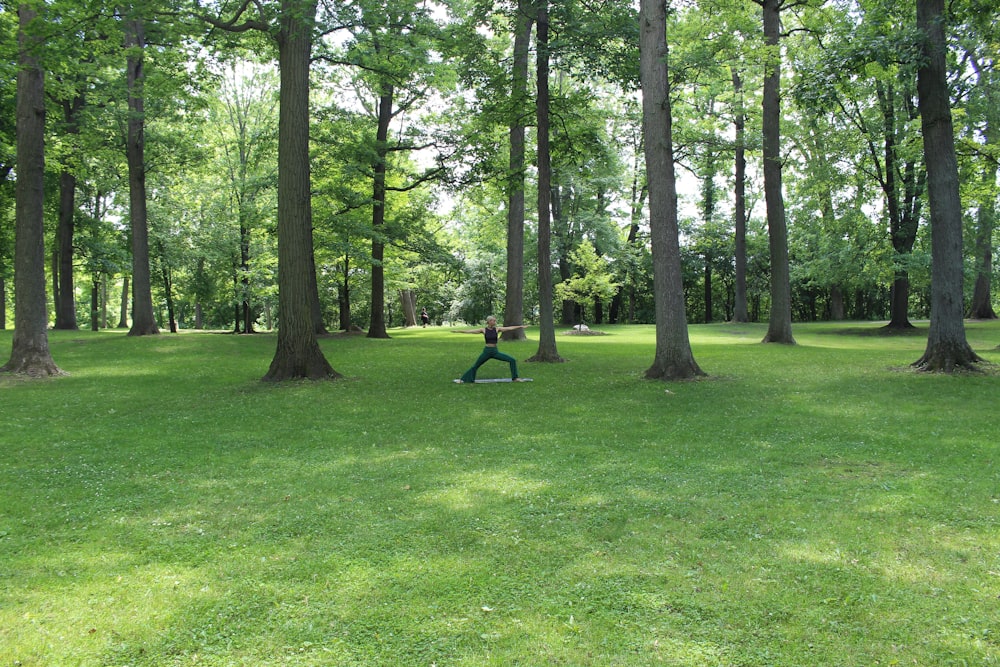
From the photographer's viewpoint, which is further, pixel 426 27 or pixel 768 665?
pixel 426 27

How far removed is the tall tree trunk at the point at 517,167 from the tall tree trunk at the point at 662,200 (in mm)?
3480

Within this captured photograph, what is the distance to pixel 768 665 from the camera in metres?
2.95

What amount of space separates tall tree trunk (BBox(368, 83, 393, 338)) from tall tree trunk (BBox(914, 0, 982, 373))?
1706 cm

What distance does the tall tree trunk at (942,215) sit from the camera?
12.1m

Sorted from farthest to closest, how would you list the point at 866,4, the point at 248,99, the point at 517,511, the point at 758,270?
the point at 758,270 < the point at 248,99 < the point at 866,4 < the point at 517,511

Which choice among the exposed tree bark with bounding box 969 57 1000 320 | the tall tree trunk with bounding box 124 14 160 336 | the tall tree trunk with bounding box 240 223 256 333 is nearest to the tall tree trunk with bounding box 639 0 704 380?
the exposed tree bark with bounding box 969 57 1000 320

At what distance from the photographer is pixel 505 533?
463 cm

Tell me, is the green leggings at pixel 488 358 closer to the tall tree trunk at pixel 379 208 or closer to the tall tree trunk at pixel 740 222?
the tall tree trunk at pixel 379 208

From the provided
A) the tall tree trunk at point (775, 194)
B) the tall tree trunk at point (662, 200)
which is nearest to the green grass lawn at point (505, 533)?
the tall tree trunk at point (662, 200)

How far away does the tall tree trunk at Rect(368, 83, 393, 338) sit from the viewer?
23781 mm

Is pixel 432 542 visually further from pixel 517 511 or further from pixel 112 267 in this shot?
pixel 112 267

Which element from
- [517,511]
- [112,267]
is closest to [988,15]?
[517,511]

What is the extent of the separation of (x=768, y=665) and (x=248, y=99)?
38976 millimetres

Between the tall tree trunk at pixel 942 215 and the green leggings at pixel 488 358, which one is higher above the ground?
the tall tree trunk at pixel 942 215
